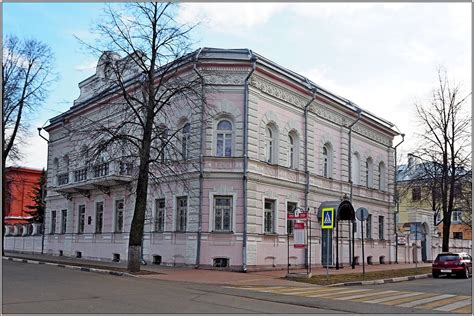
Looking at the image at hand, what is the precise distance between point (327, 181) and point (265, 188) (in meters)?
6.88

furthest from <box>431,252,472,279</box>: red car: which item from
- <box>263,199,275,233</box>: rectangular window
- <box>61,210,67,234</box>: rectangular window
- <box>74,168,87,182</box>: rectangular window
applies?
<box>61,210,67,234</box>: rectangular window

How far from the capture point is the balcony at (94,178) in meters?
30.2

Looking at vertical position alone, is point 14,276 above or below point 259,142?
below

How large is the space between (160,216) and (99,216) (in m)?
7.47

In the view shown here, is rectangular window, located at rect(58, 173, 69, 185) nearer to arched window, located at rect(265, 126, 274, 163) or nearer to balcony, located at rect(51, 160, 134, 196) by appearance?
balcony, located at rect(51, 160, 134, 196)

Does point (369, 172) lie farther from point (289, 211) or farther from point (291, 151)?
point (289, 211)

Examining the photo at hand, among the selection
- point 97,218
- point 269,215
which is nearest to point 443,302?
point 269,215

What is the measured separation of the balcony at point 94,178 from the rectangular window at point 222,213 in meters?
4.70

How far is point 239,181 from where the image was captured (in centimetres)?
2580

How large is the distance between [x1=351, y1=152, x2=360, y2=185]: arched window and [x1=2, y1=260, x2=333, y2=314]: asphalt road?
2130 centimetres

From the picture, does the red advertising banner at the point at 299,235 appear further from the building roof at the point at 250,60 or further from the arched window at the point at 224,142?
the building roof at the point at 250,60

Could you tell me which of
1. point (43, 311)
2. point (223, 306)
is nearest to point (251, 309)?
point (223, 306)

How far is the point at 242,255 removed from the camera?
82.2ft

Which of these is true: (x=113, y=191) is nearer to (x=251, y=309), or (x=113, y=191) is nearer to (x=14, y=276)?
(x=14, y=276)
